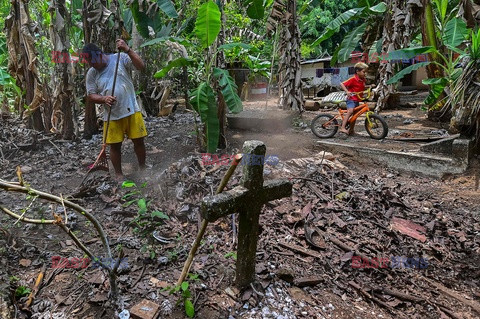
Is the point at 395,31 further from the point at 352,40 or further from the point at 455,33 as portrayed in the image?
the point at 455,33

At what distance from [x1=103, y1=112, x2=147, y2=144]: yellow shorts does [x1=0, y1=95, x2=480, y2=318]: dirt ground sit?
55 centimetres

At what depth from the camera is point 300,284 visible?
257cm

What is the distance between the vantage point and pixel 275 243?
3117mm

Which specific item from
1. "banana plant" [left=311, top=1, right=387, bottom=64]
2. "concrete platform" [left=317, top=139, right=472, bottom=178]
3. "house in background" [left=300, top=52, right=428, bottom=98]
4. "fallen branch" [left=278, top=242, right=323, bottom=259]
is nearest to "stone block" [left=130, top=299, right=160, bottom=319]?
"fallen branch" [left=278, top=242, right=323, bottom=259]

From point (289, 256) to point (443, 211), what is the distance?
103 inches

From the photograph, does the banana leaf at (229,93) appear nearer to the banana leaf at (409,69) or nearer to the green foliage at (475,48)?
the green foliage at (475,48)

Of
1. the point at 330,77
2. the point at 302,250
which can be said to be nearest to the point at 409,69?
the point at 302,250

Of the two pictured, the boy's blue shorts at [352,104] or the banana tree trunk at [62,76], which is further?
the boy's blue shorts at [352,104]

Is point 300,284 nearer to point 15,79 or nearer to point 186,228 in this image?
point 186,228

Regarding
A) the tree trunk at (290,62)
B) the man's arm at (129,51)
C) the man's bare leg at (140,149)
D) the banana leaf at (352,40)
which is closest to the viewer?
the man's arm at (129,51)

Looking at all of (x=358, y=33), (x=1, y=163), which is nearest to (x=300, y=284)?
(x=1, y=163)

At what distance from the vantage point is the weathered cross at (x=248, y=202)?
2.05m

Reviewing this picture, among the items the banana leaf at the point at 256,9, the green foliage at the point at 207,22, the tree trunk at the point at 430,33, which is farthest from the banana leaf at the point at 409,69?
the green foliage at the point at 207,22

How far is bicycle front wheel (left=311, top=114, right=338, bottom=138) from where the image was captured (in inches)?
275
